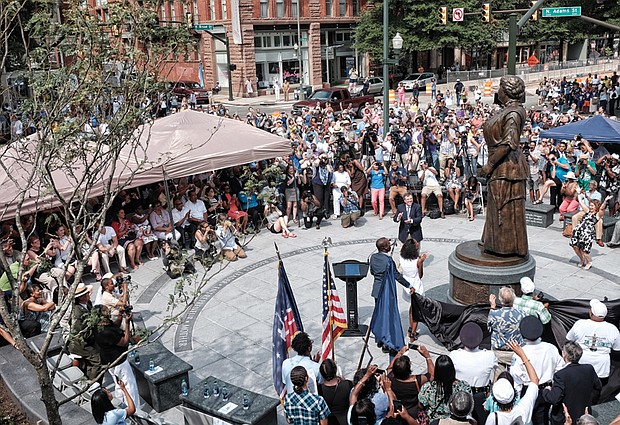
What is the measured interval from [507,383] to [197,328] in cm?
637

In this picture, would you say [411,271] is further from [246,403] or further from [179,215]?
[179,215]

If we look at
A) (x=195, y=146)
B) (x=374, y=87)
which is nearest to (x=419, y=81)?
(x=374, y=87)

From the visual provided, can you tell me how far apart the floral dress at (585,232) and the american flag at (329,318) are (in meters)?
5.91

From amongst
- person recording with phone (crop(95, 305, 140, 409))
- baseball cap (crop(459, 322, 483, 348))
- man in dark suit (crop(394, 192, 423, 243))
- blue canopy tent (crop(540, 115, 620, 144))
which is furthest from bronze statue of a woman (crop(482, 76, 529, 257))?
blue canopy tent (crop(540, 115, 620, 144))

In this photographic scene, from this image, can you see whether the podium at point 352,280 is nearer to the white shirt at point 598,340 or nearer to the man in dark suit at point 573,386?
the white shirt at point 598,340

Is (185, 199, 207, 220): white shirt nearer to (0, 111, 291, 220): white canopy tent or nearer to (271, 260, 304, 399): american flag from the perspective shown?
(0, 111, 291, 220): white canopy tent

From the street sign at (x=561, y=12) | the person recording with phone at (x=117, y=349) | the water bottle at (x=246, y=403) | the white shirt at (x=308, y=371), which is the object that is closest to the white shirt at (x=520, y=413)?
the white shirt at (x=308, y=371)

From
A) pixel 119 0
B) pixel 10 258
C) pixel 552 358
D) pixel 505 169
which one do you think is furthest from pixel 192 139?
pixel 552 358

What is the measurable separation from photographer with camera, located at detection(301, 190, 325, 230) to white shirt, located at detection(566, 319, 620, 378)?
30.0ft

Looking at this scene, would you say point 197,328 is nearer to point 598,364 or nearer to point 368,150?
point 598,364

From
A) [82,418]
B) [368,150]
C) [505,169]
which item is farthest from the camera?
[368,150]

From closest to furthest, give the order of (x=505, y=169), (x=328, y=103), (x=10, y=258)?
(x=505, y=169), (x=10, y=258), (x=328, y=103)

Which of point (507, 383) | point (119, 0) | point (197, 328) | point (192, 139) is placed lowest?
point (197, 328)

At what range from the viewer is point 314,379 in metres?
6.80
